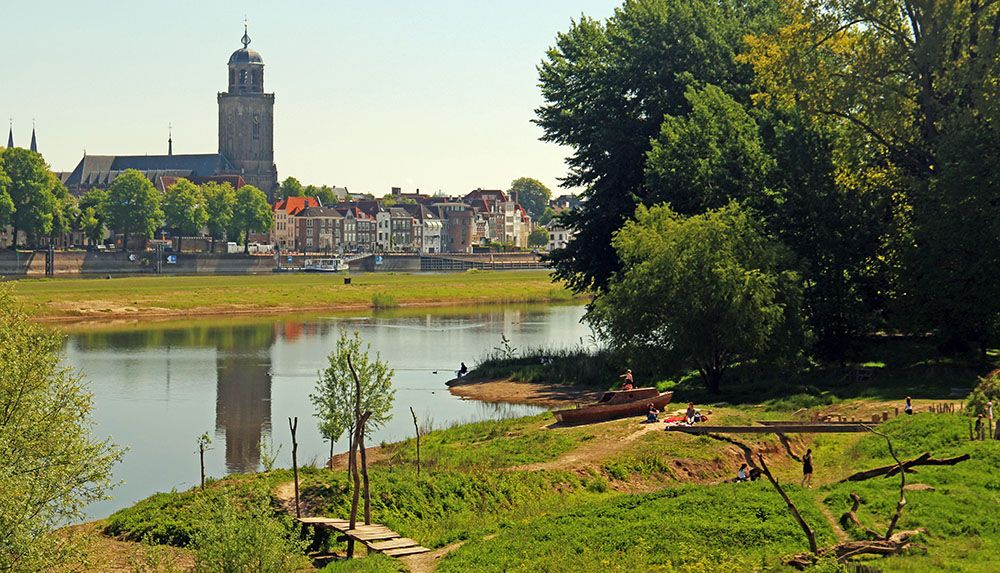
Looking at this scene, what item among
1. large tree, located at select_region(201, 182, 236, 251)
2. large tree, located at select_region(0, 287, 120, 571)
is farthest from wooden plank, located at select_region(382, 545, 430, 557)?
large tree, located at select_region(201, 182, 236, 251)

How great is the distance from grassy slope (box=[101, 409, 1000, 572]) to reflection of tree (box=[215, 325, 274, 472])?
773 cm

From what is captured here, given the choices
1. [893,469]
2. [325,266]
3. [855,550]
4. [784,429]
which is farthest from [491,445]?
[325,266]

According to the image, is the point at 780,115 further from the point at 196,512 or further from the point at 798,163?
the point at 196,512

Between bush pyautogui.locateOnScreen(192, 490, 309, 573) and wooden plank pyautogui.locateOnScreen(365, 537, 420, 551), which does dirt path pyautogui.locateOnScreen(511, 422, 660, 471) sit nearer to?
wooden plank pyautogui.locateOnScreen(365, 537, 420, 551)

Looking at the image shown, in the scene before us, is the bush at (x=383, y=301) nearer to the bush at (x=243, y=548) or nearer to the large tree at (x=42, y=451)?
the large tree at (x=42, y=451)

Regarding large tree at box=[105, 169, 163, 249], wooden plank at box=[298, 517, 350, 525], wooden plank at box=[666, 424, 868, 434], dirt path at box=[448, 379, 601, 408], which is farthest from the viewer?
large tree at box=[105, 169, 163, 249]

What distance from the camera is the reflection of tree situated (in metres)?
46.1

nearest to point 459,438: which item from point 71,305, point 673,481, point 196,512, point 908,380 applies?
point 673,481

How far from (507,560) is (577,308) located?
96.0 m

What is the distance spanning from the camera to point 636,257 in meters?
52.6

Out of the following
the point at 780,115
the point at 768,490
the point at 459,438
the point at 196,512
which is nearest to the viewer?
the point at 768,490

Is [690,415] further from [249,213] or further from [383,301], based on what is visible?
[249,213]

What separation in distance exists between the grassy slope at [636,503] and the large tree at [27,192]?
422ft

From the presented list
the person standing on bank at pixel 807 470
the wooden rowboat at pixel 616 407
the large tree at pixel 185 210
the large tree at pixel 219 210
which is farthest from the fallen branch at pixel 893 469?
the large tree at pixel 219 210
